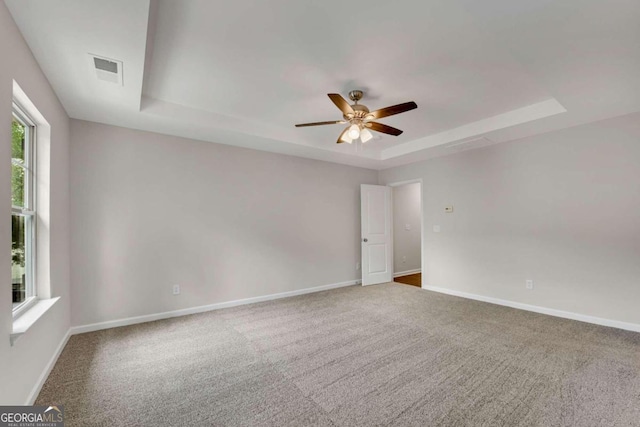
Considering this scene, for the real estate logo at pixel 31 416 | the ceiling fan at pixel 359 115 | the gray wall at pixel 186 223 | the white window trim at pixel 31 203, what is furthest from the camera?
the gray wall at pixel 186 223

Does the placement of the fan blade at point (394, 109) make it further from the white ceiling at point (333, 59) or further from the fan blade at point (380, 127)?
the white ceiling at point (333, 59)

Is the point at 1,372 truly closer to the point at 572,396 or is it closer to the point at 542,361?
the point at 572,396

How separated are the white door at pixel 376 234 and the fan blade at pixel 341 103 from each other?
2.82 metres

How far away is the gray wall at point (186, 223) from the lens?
3215mm

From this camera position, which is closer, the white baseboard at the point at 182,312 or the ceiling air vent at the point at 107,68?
the ceiling air vent at the point at 107,68

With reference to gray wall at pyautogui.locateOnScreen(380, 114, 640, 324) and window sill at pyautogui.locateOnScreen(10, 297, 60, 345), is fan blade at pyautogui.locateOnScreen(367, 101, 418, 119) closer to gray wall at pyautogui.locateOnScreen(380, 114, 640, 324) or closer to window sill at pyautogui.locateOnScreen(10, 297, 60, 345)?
gray wall at pyautogui.locateOnScreen(380, 114, 640, 324)

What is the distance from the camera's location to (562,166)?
140 inches

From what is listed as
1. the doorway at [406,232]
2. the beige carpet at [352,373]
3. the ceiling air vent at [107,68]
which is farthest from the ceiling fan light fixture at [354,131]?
the doorway at [406,232]

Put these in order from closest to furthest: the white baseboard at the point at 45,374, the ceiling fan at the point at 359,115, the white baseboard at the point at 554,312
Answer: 1. the white baseboard at the point at 45,374
2. the ceiling fan at the point at 359,115
3. the white baseboard at the point at 554,312

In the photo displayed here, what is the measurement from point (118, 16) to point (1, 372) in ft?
6.75

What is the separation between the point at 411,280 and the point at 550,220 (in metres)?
2.93

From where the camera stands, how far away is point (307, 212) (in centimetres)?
491

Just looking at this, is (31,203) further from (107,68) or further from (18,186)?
(107,68)

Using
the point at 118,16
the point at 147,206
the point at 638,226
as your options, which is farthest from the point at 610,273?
the point at 147,206
